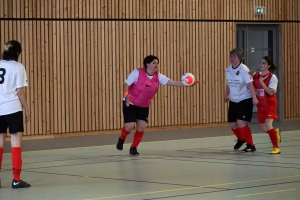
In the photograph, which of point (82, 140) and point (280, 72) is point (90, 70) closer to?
point (82, 140)

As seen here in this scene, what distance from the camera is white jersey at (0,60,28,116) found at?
786 cm

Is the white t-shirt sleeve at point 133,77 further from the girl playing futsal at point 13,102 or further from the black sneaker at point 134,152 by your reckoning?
the girl playing futsal at point 13,102

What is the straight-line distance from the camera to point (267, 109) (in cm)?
1115

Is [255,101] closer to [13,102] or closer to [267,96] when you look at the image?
[267,96]

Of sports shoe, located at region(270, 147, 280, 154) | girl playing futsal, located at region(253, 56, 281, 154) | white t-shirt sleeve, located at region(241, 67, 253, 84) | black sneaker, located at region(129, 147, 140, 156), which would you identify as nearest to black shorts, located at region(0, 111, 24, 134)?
black sneaker, located at region(129, 147, 140, 156)

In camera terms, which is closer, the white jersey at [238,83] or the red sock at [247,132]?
the white jersey at [238,83]

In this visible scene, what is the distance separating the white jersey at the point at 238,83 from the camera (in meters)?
11.3

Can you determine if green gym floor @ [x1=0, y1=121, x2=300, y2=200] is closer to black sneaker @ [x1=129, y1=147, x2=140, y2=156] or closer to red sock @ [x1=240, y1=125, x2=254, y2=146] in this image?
black sneaker @ [x1=129, y1=147, x2=140, y2=156]

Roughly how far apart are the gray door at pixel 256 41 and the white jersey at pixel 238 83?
266 inches

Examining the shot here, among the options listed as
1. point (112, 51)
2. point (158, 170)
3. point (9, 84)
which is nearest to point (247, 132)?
point (158, 170)

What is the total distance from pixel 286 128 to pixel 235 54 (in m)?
5.54

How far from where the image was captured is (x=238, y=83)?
11312 mm

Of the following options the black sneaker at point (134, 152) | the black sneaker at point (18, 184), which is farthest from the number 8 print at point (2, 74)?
the black sneaker at point (134, 152)

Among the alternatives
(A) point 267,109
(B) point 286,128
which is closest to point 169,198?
(A) point 267,109
